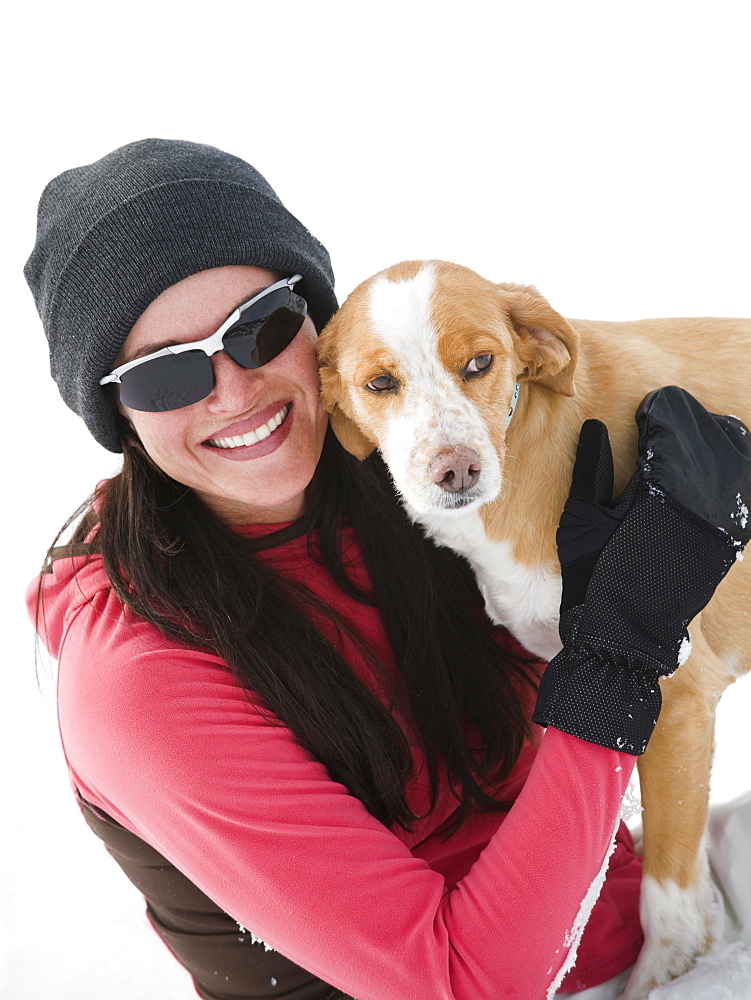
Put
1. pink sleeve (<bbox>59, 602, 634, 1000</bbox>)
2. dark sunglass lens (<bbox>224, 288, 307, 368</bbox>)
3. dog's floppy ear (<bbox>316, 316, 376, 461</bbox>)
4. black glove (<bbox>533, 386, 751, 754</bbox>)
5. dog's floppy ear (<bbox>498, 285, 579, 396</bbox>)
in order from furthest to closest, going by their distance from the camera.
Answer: dog's floppy ear (<bbox>316, 316, 376, 461</bbox>) → dog's floppy ear (<bbox>498, 285, 579, 396</bbox>) → dark sunglass lens (<bbox>224, 288, 307, 368</bbox>) → black glove (<bbox>533, 386, 751, 754</bbox>) → pink sleeve (<bbox>59, 602, 634, 1000</bbox>)

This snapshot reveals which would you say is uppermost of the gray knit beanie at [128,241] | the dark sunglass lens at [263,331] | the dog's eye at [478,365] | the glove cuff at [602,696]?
the gray knit beanie at [128,241]

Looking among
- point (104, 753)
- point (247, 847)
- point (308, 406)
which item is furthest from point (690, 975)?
point (308, 406)

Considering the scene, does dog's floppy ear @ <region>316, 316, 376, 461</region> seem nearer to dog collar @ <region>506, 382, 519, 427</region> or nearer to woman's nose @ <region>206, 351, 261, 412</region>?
woman's nose @ <region>206, 351, 261, 412</region>

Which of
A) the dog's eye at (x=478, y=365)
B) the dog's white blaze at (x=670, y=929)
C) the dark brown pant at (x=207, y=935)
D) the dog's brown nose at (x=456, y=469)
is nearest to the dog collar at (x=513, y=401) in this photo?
the dog's eye at (x=478, y=365)

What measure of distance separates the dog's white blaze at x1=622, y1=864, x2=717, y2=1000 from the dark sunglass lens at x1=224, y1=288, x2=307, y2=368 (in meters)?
1.65

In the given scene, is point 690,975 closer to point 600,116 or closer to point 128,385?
point 128,385

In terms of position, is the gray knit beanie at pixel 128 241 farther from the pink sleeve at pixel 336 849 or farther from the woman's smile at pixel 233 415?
the pink sleeve at pixel 336 849

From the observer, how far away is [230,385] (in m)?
1.95

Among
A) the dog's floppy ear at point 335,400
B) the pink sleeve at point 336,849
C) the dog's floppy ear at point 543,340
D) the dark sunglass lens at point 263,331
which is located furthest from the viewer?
the dog's floppy ear at point 335,400

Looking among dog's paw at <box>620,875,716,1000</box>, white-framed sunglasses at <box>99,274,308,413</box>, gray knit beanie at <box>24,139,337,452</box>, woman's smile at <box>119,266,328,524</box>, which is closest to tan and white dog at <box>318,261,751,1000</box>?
dog's paw at <box>620,875,716,1000</box>

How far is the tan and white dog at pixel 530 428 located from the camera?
1939 mm

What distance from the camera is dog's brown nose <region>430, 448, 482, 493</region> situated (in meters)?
1.86

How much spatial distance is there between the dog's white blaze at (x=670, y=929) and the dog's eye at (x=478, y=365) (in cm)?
136

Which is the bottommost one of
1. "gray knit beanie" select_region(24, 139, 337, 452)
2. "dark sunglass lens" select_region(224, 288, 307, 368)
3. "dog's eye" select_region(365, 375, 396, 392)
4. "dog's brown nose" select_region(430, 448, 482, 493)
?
"dog's brown nose" select_region(430, 448, 482, 493)
